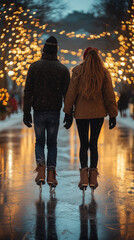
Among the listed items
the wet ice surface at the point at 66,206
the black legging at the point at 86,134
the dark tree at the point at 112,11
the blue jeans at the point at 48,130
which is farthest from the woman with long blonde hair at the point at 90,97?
the dark tree at the point at 112,11

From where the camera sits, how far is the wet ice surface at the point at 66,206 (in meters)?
4.84

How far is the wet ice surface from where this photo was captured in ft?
15.9

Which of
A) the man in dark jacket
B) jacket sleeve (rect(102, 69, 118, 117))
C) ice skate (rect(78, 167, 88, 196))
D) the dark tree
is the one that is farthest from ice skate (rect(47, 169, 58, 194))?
the dark tree

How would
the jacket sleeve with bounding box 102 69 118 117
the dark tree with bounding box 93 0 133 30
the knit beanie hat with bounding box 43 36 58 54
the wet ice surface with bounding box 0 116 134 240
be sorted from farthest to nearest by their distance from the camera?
the dark tree with bounding box 93 0 133 30 → the knit beanie hat with bounding box 43 36 58 54 → the jacket sleeve with bounding box 102 69 118 117 → the wet ice surface with bounding box 0 116 134 240

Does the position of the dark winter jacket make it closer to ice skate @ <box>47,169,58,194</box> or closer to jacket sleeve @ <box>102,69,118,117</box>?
jacket sleeve @ <box>102,69,118,117</box>

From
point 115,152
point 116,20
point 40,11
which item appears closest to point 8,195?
point 115,152

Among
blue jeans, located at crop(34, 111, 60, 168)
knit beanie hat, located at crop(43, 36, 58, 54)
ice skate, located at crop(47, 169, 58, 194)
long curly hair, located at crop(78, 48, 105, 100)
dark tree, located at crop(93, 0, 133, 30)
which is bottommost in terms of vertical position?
dark tree, located at crop(93, 0, 133, 30)

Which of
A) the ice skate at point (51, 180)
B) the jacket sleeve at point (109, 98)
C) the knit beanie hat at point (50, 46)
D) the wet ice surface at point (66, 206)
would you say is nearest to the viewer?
the wet ice surface at point (66, 206)

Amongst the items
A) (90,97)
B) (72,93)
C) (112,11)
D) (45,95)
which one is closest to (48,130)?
(45,95)

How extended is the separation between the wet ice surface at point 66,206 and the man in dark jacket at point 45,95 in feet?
1.32

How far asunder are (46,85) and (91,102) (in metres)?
0.66

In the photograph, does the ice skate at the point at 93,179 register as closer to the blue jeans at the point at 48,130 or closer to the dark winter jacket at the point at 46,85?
the blue jeans at the point at 48,130

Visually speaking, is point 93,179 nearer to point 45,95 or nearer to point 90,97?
point 90,97

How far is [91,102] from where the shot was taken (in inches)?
258
